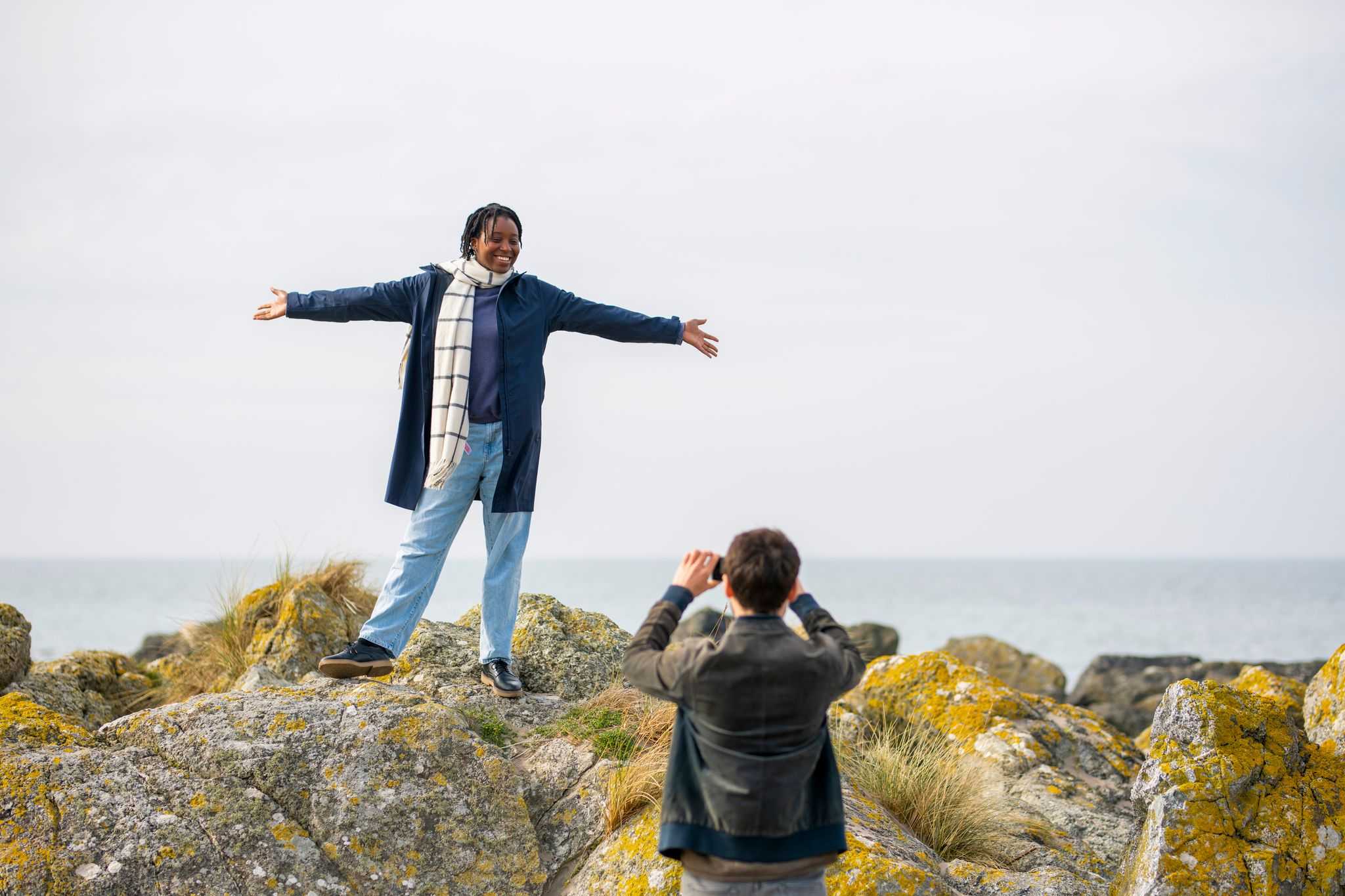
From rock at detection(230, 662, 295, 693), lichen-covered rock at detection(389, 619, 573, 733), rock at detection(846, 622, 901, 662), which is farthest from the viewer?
rock at detection(846, 622, 901, 662)

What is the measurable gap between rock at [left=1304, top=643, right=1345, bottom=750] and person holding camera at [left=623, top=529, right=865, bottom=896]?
4.05 m

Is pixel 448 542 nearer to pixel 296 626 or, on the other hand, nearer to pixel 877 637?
pixel 296 626

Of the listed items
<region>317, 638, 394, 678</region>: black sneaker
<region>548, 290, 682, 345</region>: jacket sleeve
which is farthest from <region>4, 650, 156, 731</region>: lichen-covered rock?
<region>548, 290, 682, 345</region>: jacket sleeve

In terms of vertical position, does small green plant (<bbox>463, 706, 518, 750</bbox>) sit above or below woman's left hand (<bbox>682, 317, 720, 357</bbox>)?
below

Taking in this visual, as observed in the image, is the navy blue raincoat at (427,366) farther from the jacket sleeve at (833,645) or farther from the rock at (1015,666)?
the rock at (1015,666)

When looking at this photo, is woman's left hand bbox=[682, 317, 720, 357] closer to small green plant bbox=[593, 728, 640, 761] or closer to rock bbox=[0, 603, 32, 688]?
small green plant bbox=[593, 728, 640, 761]

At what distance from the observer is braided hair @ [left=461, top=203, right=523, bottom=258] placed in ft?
20.5

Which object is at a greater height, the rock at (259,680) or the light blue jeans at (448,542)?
the light blue jeans at (448,542)

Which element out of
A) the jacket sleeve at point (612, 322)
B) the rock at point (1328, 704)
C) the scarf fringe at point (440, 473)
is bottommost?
the rock at point (1328, 704)

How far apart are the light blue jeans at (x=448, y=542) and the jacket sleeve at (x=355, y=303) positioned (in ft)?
2.73

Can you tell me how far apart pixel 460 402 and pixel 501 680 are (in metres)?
1.72

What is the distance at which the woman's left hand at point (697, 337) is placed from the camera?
640cm

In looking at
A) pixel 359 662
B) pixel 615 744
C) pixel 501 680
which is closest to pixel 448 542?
pixel 359 662

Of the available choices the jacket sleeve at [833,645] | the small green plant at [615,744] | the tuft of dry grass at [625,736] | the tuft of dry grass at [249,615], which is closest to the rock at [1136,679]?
the tuft of dry grass at [249,615]
